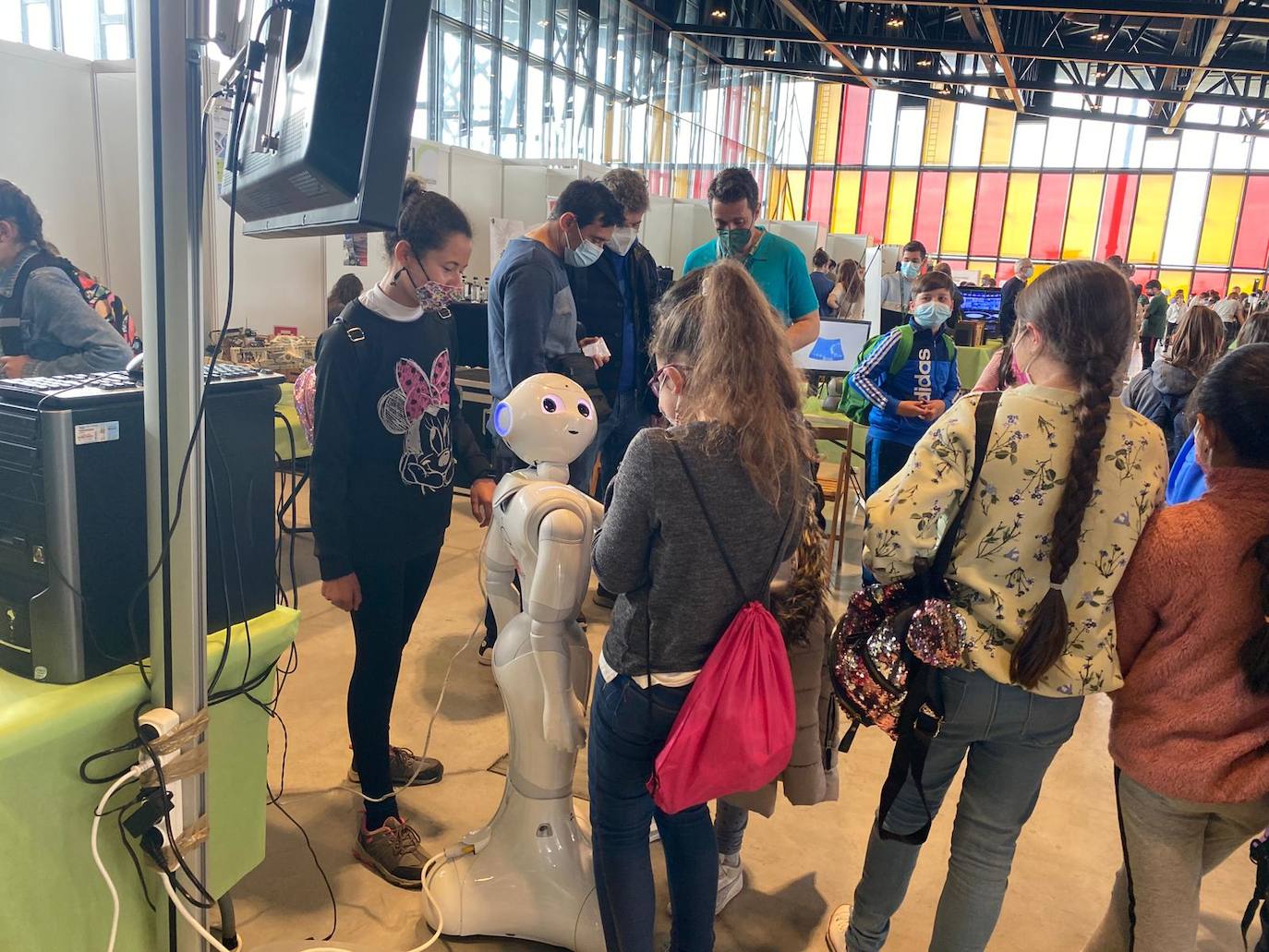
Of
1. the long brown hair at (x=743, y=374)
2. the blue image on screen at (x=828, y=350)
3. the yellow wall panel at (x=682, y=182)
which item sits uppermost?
the yellow wall panel at (x=682, y=182)

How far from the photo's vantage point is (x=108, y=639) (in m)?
1.19

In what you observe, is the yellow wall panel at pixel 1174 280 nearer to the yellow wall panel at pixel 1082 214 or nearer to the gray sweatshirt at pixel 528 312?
the yellow wall panel at pixel 1082 214

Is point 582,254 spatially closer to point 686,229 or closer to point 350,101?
point 350,101

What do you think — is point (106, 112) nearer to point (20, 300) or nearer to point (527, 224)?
point (20, 300)

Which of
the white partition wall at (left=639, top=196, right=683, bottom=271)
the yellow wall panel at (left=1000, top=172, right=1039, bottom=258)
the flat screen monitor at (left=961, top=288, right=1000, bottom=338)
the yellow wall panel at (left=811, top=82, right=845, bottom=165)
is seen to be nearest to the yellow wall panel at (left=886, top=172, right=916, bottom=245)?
the yellow wall panel at (left=811, top=82, right=845, bottom=165)

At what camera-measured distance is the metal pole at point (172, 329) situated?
0.96m

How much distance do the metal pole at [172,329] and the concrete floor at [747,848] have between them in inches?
34.6

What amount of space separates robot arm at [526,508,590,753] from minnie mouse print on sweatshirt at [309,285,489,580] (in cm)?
41

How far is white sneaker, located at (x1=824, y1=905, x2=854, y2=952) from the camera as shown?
5.84 feet

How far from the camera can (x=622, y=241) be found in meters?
2.86

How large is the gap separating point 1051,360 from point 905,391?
2.05m

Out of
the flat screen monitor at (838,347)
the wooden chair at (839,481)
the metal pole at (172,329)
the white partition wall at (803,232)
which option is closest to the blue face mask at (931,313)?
the wooden chair at (839,481)

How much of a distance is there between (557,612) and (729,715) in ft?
1.27

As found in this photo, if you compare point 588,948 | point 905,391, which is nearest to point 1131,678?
point 588,948
